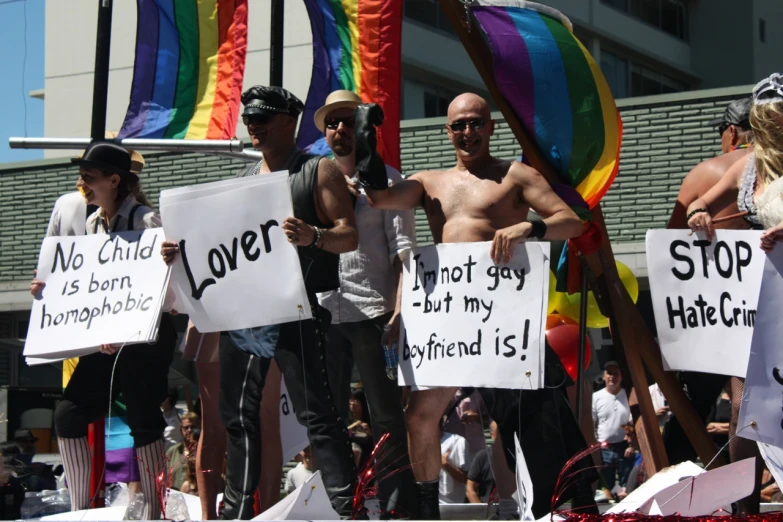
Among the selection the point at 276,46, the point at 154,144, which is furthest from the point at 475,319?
the point at 154,144

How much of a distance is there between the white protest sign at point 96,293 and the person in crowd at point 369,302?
852 mm

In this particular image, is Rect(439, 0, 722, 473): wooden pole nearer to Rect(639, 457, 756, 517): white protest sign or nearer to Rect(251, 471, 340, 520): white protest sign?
Rect(639, 457, 756, 517): white protest sign

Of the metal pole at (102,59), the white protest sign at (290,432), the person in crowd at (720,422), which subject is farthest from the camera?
the metal pole at (102,59)

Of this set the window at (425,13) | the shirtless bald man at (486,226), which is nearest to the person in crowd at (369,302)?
the shirtless bald man at (486,226)

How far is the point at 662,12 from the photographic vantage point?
29297mm

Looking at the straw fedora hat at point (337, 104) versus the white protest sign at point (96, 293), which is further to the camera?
the straw fedora hat at point (337, 104)

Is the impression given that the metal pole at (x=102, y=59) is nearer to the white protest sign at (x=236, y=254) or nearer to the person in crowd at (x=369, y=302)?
the person in crowd at (x=369, y=302)

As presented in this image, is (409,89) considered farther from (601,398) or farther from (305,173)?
(305,173)

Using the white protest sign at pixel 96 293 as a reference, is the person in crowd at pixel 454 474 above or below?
below

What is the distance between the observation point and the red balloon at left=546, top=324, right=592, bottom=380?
712cm

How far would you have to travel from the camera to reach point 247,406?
521 cm

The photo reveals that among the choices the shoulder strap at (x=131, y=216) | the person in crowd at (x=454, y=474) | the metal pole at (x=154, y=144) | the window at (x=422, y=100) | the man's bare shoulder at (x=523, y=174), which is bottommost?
the person in crowd at (x=454, y=474)

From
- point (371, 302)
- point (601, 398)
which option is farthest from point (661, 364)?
point (601, 398)

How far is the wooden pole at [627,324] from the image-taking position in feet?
Answer: 18.8
